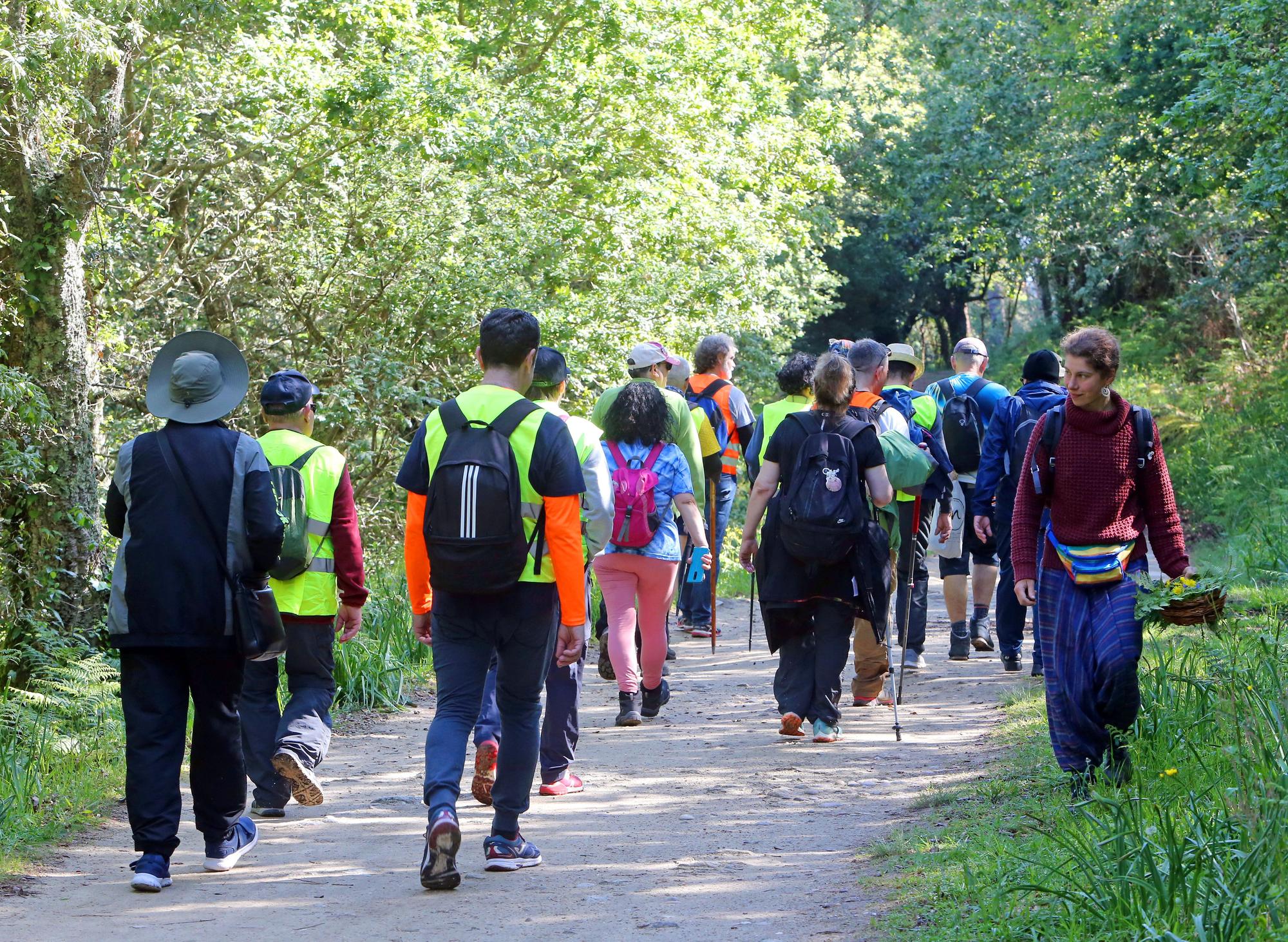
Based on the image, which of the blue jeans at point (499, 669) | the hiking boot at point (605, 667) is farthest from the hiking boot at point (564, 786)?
the hiking boot at point (605, 667)

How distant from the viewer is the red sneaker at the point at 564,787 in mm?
6656

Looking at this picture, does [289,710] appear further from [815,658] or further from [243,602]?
[815,658]

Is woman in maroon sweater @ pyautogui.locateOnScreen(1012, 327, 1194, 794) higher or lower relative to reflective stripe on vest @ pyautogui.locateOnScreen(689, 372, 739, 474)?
lower

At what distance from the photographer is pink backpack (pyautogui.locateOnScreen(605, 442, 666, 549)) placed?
7.67 meters

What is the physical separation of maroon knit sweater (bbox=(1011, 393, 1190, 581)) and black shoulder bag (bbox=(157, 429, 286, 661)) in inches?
122

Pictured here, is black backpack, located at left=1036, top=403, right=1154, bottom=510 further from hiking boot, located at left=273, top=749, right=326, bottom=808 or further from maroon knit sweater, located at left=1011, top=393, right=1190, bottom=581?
hiking boot, located at left=273, top=749, right=326, bottom=808

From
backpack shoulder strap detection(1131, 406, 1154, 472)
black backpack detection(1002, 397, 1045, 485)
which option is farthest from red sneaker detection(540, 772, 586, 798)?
black backpack detection(1002, 397, 1045, 485)

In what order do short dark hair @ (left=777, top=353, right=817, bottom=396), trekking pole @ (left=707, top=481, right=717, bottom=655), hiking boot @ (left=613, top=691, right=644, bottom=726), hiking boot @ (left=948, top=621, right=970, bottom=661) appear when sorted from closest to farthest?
hiking boot @ (left=613, top=691, right=644, bottom=726) → short dark hair @ (left=777, top=353, right=817, bottom=396) → hiking boot @ (left=948, top=621, right=970, bottom=661) → trekking pole @ (left=707, top=481, right=717, bottom=655)

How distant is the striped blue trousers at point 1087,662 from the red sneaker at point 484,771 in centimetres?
245

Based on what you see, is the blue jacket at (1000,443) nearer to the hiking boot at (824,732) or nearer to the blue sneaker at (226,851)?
the hiking boot at (824,732)

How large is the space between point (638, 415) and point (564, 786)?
6.84 feet

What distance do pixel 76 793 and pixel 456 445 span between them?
2.85 m

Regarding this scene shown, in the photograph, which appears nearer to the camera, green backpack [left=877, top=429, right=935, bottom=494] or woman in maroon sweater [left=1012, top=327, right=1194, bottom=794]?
woman in maroon sweater [left=1012, top=327, right=1194, bottom=794]

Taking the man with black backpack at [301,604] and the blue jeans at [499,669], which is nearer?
the blue jeans at [499,669]
